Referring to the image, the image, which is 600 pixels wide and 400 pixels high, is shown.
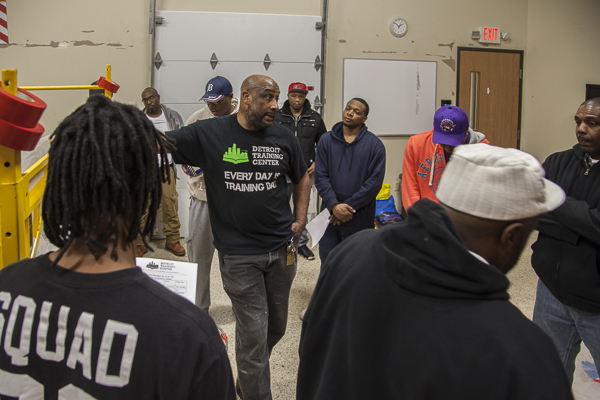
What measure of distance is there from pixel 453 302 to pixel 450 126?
2160mm

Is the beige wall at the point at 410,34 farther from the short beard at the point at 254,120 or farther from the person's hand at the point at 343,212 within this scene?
the short beard at the point at 254,120

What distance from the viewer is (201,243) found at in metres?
3.52

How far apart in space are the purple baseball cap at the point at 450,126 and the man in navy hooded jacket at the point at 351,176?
818 millimetres

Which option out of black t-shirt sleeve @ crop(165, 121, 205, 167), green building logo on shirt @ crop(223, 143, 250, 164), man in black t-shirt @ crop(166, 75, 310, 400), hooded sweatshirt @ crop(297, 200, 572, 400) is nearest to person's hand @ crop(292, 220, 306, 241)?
man in black t-shirt @ crop(166, 75, 310, 400)

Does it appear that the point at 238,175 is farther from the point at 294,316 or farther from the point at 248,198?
the point at 294,316

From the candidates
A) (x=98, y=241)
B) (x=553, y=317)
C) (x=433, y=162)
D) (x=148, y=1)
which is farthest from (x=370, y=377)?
A: (x=148, y=1)

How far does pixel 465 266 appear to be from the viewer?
923 mm

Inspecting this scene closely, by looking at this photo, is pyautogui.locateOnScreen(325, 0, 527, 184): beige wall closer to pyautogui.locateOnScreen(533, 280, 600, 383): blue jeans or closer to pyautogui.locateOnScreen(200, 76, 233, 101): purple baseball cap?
pyautogui.locateOnScreen(200, 76, 233, 101): purple baseball cap

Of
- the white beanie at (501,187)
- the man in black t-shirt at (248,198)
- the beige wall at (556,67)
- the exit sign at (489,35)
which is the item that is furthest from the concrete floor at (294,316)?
the exit sign at (489,35)

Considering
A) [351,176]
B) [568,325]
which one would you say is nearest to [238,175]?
[351,176]

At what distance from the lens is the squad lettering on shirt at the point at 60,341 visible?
900mm

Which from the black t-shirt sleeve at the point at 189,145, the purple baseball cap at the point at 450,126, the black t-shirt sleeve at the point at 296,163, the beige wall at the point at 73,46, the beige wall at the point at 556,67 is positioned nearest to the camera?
the black t-shirt sleeve at the point at 189,145

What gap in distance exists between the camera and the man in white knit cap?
2.95 ft

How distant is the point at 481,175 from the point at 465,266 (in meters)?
0.21
